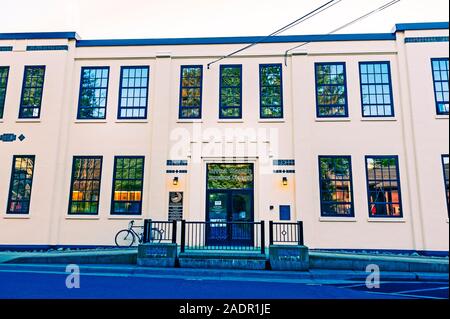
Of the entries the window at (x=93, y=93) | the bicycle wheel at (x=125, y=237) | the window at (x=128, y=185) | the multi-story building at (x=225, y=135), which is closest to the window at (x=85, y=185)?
the multi-story building at (x=225, y=135)

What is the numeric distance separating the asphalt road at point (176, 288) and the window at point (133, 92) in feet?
25.4

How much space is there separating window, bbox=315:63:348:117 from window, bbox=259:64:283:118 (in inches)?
68.7

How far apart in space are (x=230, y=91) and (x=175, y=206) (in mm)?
5942

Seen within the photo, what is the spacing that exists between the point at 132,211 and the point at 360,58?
12575mm

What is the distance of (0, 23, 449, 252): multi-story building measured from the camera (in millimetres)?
12812

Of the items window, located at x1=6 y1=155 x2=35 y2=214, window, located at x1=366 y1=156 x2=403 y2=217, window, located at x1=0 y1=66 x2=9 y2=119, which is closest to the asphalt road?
window, located at x1=6 y1=155 x2=35 y2=214

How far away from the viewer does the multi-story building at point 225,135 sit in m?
12.8

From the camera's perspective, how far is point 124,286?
7223 millimetres

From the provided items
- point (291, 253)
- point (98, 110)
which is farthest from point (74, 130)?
point (291, 253)

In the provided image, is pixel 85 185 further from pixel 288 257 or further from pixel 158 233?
pixel 288 257

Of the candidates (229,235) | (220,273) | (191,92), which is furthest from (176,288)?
(191,92)

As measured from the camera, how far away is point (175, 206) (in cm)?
1326

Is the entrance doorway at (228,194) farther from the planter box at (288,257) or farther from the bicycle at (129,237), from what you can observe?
the planter box at (288,257)
